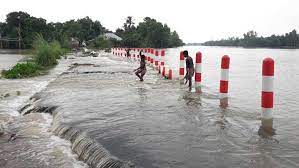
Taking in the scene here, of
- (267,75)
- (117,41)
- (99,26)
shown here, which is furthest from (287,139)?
(99,26)

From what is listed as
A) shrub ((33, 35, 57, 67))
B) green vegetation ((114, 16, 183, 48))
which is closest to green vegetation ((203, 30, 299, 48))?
green vegetation ((114, 16, 183, 48))

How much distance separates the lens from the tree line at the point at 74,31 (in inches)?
3371

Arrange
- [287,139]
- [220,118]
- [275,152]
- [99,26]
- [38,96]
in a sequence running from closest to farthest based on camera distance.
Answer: [275,152] < [287,139] < [220,118] < [38,96] < [99,26]

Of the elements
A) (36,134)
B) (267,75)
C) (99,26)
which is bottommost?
(36,134)

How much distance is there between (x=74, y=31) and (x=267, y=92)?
9409 centimetres

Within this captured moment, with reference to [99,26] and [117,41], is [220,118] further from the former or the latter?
[99,26]

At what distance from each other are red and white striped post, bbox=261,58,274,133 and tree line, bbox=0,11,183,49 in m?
59.8

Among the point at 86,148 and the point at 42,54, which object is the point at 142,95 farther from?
the point at 42,54

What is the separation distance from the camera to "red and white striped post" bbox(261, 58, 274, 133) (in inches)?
263

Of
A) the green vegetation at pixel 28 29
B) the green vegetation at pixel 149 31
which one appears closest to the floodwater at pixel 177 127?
the green vegetation at pixel 28 29

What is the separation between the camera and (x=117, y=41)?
98.2m

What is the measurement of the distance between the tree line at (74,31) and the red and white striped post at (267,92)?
5980 cm

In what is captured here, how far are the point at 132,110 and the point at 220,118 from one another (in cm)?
190

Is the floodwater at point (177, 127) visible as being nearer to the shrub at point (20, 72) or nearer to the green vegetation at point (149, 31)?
the shrub at point (20, 72)
